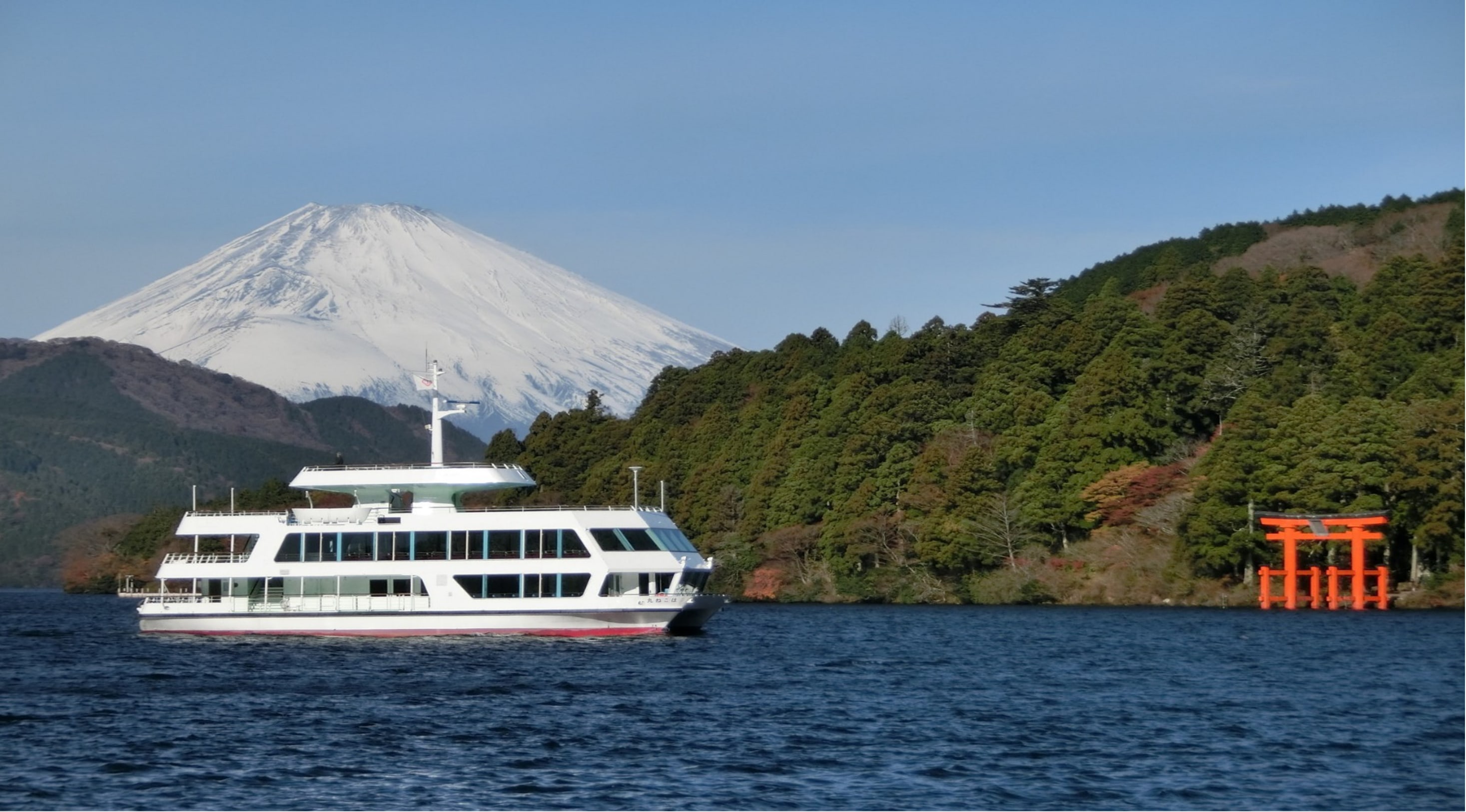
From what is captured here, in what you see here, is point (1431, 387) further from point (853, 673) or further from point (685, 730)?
point (685, 730)

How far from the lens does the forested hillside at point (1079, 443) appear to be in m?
63.8

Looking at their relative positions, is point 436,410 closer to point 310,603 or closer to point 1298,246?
point 310,603

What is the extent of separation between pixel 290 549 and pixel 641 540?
909 centimetres

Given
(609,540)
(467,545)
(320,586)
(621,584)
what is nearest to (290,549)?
(320,586)

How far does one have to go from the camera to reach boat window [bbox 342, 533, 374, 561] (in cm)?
4997

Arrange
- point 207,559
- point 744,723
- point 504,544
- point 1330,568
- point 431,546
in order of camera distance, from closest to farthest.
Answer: point 744,723
point 504,544
point 431,546
point 207,559
point 1330,568

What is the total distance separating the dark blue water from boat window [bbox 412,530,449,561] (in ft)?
7.84

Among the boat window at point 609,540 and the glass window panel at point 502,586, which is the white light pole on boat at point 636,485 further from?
the glass window panel at point 502,586

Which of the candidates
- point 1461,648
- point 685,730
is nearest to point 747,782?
point 685,730

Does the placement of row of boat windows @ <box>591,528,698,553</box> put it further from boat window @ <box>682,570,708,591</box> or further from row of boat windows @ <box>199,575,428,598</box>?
row of boat windows @ <box>199,575,428,598</box>

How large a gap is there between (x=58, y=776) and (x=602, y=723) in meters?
8.80

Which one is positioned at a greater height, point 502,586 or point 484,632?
point 502,586

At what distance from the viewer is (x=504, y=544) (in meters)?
49.4

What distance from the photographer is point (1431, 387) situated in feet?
225
